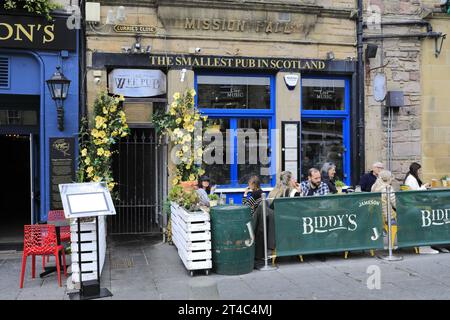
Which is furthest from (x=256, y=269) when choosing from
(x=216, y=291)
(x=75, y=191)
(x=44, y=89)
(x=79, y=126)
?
(x=44, y=89)

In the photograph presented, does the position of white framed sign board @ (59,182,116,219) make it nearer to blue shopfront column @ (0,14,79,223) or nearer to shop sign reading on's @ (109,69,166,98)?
blue shopfront column @ (0,14,79,223)

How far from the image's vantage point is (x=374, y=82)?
36.7ft

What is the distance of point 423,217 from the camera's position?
845cm

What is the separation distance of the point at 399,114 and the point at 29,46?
828 centimetres

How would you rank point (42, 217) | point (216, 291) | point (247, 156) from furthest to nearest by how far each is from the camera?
point (247, 156) → point (42, 217) → point (216, 291)

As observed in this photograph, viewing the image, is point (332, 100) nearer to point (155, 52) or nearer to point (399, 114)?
point (399, 114)

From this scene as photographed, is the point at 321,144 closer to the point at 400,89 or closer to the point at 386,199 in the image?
the point at 400,89

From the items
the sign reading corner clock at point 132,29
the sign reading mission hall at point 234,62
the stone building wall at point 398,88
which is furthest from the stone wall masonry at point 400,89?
the sign reading corner clock at point 132,29

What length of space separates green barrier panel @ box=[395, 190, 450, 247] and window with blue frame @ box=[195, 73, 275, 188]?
336 centimetres

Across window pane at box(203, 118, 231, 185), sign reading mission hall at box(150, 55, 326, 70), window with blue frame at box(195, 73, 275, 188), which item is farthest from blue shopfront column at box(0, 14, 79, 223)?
window pane at box(203, 118, 231, 185)

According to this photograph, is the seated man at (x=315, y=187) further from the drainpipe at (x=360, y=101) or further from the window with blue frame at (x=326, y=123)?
the drainpipe at (x=360, y=101)

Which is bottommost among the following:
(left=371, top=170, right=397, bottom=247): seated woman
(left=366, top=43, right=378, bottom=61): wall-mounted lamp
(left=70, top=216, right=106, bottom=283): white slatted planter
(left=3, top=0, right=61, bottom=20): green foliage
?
(left=70, top=216, right=106, bottom=283): white slatted planter

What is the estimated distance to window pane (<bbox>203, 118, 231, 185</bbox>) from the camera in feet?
35.3

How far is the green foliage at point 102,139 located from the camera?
928 cm
